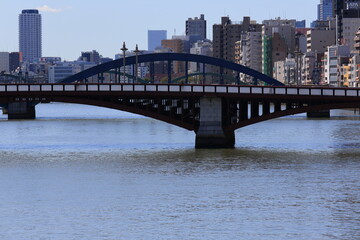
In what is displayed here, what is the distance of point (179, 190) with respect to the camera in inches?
2606

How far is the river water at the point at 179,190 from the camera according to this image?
5081 cm

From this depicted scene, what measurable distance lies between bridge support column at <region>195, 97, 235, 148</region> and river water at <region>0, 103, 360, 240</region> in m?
2.59

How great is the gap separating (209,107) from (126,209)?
4756 cm

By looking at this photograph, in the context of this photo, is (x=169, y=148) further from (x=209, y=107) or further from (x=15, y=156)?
(x=15, y=156)

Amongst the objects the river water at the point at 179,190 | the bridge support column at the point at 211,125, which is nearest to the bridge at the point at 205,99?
the bridge support column at the point at 211,125

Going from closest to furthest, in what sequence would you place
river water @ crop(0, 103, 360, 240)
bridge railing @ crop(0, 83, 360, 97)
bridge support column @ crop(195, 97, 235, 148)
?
river water @ crop(0, 103, 360, 240), bridge support column @ crop(195, 97, 235, 148), bridge railing @ crop(0, 83, 360, 97)

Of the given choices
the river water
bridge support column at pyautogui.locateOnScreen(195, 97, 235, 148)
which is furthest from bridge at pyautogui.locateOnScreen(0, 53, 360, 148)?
the river water

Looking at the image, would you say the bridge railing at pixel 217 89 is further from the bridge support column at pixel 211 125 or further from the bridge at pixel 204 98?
the bridge support column at pixel 211 125

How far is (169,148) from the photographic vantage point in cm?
10531

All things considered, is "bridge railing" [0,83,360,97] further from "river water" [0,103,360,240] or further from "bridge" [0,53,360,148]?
"river water" [0,103,360,240]

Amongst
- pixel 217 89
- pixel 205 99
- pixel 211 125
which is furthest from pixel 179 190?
pixel 217 89

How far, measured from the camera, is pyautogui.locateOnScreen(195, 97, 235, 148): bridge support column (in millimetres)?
103500

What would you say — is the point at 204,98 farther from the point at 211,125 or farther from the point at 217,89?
the point at 211,125

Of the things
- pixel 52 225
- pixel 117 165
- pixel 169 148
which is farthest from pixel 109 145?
pixel 52 225
